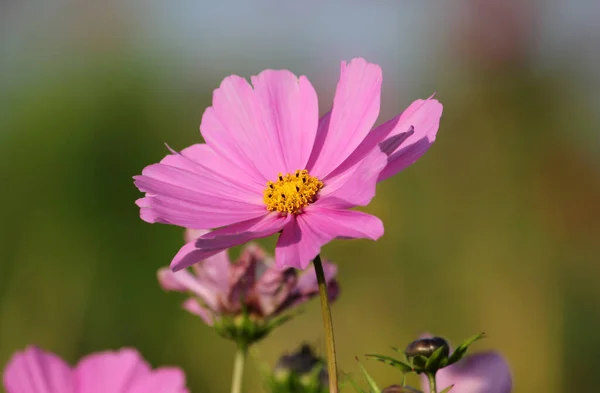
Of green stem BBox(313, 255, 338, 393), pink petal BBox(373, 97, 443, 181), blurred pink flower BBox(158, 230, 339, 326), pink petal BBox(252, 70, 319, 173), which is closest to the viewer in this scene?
green stem BBox(313, 255, 338, 393)

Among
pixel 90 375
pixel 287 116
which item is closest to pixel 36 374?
pixel 90 375

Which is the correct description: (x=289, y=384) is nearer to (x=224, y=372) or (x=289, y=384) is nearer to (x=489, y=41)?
(x=224, y=372)

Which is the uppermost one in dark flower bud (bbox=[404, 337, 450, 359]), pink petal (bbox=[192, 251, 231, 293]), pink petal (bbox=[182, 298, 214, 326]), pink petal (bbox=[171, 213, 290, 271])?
pink petal (bbox=[192, 251, 231, 293])

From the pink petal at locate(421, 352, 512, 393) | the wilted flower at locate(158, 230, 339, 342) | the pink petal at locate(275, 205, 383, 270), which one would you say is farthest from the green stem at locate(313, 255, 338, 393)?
the wilted flower at locate(158, 230, 339, 342)

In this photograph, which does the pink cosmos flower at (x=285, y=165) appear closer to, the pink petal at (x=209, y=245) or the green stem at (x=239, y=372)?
the pink petal at (x=209, y=245)

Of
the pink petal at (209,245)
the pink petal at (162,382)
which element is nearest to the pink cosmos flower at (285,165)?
the pink petal at (209,245)

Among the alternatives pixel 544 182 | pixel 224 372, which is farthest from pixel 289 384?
pixel 544 182

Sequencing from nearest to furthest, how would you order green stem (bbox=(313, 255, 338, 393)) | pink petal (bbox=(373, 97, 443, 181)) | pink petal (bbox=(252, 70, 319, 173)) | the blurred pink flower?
green stem (bbox=(313, 255, 338, 393)) → pink petal (bbox=(373, 97, 443, 181)) → pink petal (bbox=(252, 70, 319, 173)) → the blurred pink flower

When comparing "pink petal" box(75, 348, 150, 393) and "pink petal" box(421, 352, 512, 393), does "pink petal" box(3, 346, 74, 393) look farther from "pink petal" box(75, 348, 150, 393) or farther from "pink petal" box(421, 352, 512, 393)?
"pink petal" box(421, 352, 512, 393)
